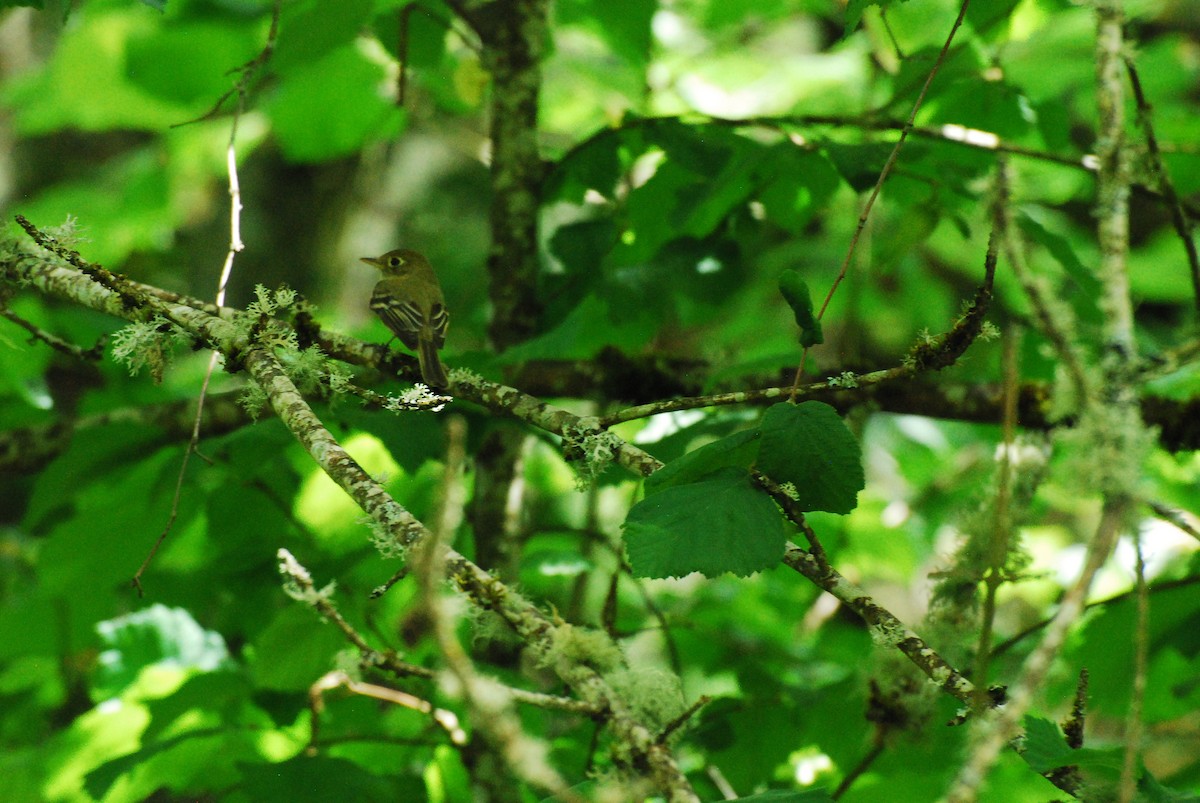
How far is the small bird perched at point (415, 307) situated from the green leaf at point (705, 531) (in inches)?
26.9

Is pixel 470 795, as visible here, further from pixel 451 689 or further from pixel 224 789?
pixel 451 689

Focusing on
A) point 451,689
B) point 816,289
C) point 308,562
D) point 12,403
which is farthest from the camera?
point 816,289

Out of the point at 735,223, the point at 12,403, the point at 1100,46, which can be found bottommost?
the point at 1100,46

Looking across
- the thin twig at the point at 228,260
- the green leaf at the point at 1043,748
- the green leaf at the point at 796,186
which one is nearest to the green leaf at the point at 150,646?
the thin twig at the point at 228,260

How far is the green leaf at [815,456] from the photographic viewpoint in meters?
1.48

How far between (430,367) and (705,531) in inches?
36.6

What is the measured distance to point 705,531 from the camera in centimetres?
140

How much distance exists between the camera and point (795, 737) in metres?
2.60

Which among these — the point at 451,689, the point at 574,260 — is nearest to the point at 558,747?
the point at 574,260

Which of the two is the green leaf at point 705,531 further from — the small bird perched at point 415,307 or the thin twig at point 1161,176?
the thin twig at point 1161,176

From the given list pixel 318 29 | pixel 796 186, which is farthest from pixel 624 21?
pixel 318 29

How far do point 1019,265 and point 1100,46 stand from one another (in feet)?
1.72

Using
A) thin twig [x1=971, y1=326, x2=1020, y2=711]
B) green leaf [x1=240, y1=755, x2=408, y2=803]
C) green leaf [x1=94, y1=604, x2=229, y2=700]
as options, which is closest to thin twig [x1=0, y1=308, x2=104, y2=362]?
green leaf [x1=240, y1=755, x2=408, y2=803]

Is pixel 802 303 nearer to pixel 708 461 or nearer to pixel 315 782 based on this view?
pixel 708 461
